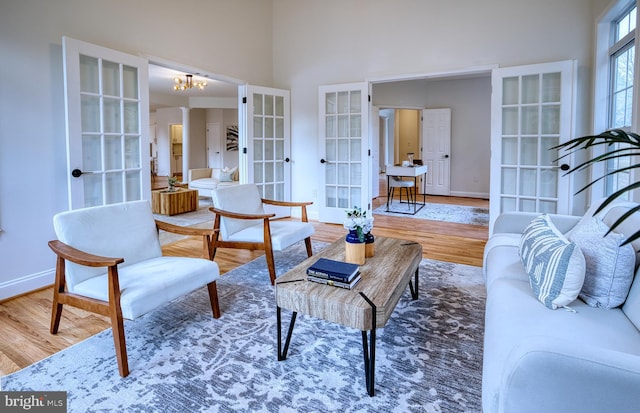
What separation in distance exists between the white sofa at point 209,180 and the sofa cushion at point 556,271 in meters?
7.16

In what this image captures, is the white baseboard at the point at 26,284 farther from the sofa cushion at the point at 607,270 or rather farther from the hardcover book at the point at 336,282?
the sofa cushion at the point at 607,270

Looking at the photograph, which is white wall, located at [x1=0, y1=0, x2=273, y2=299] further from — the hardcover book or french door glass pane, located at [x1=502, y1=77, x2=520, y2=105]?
french door glass pane, located at [x1=502, y1=77, x2=520, y2=105]

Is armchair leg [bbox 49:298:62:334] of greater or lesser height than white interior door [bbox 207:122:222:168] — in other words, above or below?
below

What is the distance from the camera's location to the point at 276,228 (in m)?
3.66

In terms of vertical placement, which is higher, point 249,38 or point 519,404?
point 249,38

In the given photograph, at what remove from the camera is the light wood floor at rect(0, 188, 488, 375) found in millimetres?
2246

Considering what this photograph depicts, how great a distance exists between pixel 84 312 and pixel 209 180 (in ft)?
20.7

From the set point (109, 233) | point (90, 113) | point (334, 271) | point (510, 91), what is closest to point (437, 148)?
point (510, 91)

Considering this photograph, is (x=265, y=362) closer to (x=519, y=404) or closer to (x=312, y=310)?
(x=312, y=310)

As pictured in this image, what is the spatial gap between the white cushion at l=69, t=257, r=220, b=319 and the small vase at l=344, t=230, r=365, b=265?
903 mm

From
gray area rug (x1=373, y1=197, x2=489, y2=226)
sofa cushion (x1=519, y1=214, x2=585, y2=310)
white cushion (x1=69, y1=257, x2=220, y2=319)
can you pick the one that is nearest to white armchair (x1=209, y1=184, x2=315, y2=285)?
white cushion (x1=69, y1=257, x2=220, y2=319)

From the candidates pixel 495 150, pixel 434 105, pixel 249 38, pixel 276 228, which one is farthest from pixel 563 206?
pixel 434 105

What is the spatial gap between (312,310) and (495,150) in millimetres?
3527

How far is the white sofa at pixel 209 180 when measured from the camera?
8.52 m
